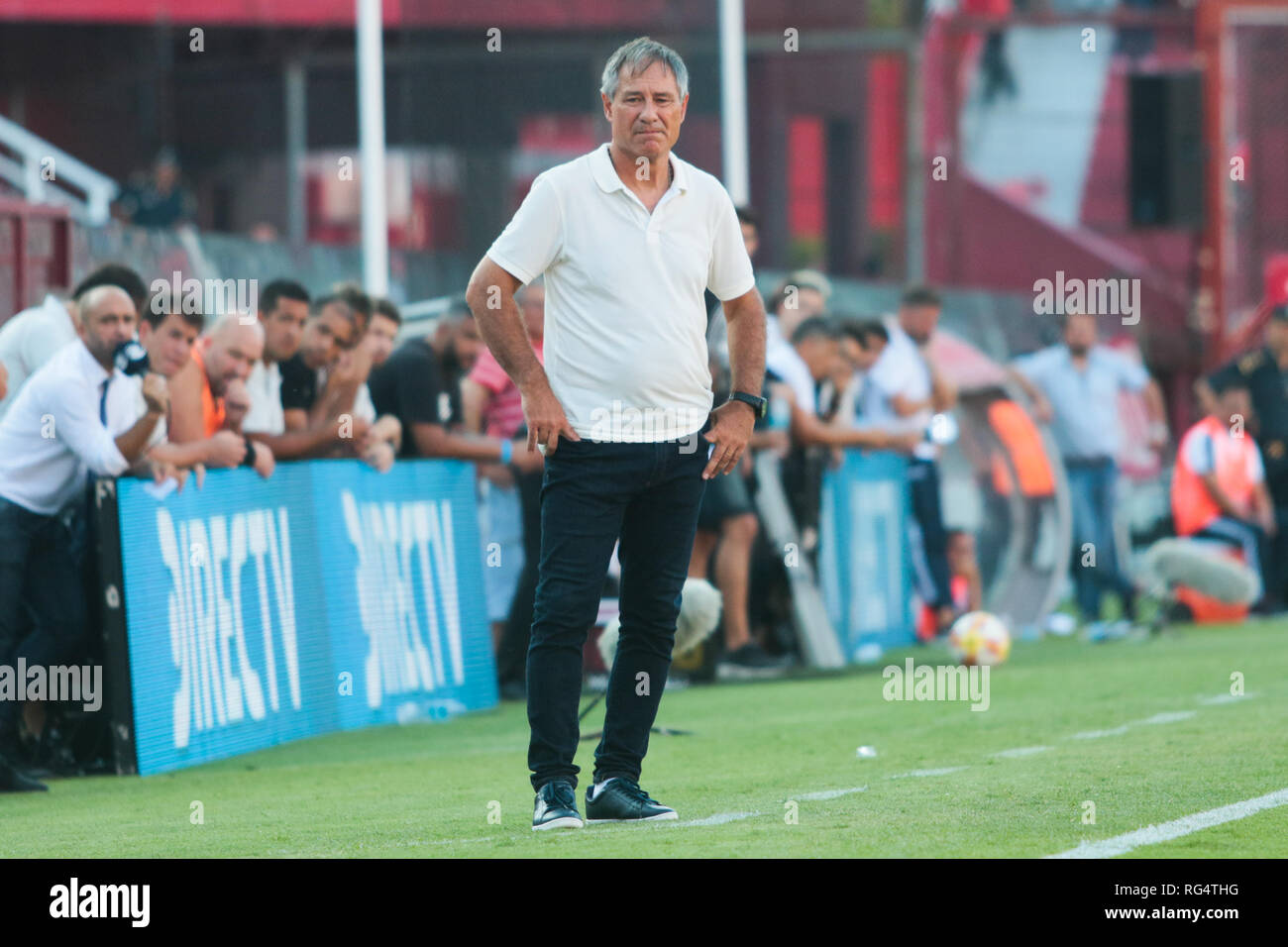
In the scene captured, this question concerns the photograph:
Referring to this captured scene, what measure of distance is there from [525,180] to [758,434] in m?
6.03

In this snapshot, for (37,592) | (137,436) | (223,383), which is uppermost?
(223,383)

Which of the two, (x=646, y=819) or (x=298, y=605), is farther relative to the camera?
(x=298, y=605)

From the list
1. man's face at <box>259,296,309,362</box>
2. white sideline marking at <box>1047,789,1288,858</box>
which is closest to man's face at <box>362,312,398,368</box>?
man's face at <box>259,296,309,362</box>

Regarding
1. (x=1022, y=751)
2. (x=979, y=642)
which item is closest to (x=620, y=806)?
(x=1022, y=751)

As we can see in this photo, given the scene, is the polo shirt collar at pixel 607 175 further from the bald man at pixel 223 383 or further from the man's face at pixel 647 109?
the bald man at pixel 223 383

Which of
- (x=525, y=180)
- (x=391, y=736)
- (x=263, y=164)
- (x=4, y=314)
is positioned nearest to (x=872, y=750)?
(x=391, y=736)

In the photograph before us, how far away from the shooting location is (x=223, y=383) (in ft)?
35.4

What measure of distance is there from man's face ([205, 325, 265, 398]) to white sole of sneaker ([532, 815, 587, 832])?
14.7ft

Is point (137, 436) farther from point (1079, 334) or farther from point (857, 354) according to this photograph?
point (1079, 334)

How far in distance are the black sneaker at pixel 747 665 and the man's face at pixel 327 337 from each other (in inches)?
119

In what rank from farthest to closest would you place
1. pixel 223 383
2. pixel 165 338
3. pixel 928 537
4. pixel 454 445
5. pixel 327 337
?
pixel 928 537 → pixel 454 445 → pixel 327 337 → pixel 223 383 → pixel 165 338

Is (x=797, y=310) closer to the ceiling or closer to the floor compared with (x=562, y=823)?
closer to the ceiling

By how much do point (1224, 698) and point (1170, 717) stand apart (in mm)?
873
